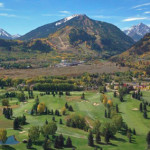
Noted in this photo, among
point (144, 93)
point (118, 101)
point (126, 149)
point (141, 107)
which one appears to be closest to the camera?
point (126, 149)

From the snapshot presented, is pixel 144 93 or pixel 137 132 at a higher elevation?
pixel 144 93

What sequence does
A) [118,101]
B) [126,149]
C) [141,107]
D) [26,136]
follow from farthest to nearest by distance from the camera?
[118,101] < [141,107] < [26,136] < [126,149]

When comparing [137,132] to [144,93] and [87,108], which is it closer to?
[87,108]

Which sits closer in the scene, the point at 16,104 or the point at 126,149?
the point at 126,149

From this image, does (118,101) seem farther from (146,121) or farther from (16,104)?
(16,104)

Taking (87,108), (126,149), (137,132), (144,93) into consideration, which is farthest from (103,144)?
(144,93)

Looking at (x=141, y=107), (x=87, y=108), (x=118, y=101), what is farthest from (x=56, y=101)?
(x=141, y=107)
